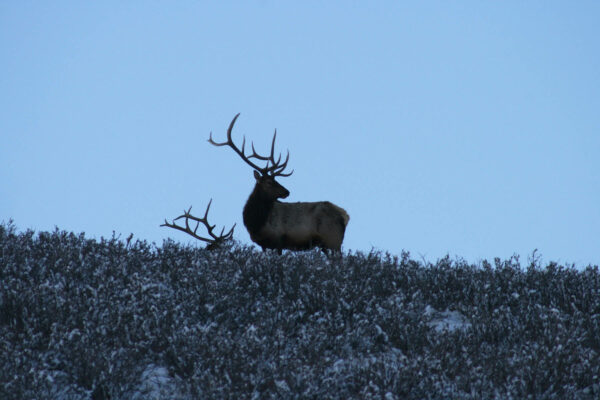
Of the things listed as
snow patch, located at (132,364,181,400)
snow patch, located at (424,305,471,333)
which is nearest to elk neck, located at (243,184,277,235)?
snow patch, located at (424,305,471,333)

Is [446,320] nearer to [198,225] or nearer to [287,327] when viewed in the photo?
[287,327]

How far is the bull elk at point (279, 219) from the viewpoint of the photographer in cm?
1280

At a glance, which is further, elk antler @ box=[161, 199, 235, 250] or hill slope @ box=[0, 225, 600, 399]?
elk antler @ box=[161, 199, 235, 250]

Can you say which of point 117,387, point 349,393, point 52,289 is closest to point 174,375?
point 117,387

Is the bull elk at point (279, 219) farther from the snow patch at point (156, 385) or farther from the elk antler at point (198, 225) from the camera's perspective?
the snow patch at point (156, 385)

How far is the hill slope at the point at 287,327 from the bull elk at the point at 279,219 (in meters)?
4.33

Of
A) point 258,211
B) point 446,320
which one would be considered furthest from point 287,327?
point 258,211

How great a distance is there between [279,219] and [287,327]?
6.71 meters

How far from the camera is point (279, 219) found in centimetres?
1287

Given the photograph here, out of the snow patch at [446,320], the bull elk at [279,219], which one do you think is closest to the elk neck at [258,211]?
the bull elk at [279,219]

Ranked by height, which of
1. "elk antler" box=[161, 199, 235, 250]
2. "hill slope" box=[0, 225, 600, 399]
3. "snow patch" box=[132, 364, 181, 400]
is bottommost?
"snow patch" box=[132, 364, 181, 400]

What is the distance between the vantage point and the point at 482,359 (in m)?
5.68

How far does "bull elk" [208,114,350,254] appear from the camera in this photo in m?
12.8

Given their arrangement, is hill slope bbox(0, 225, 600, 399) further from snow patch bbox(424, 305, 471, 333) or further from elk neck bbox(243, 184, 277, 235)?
elk neck bbox(243, 184, 277, 235)
